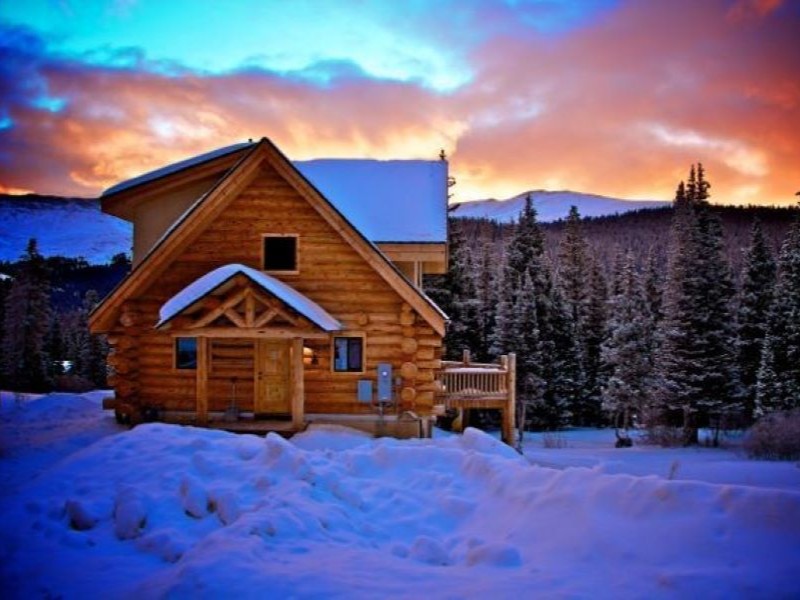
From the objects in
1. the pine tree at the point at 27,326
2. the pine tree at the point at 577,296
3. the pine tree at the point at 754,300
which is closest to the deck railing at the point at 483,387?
the pine tree at the point at 577,296

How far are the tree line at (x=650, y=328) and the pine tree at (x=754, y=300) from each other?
65 mm

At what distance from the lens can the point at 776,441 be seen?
20.3 metres

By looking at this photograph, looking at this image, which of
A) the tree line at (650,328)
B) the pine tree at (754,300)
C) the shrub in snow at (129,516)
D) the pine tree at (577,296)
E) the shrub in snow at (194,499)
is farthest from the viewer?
the pine tree at (577,296)

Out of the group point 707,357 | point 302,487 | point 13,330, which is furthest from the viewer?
point 13,330

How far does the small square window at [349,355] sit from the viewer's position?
15938 millimetres

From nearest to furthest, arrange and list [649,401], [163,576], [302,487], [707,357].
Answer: [163,576] < [302,487] < [707,357] < [649,401]

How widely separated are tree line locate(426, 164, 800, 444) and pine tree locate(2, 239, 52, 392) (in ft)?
96.0

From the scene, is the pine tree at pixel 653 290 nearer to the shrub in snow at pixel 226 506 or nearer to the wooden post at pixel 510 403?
the wooden post at pixel 510 403

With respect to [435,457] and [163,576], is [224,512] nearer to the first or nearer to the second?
[163,576]

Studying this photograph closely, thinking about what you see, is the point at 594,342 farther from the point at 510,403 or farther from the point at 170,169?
the point at 170,169

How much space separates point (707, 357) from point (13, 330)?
45394 mm

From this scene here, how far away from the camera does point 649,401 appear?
35.2m

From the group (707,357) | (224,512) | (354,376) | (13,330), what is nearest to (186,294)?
(354,376)

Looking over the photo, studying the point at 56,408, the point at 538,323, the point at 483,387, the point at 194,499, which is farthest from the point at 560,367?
the point at 194,499
